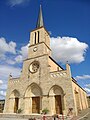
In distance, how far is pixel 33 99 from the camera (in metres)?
19.7

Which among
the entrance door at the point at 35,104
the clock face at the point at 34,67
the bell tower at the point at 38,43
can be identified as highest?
the bell tower at the point at 38,43

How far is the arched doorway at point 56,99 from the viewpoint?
16923mm

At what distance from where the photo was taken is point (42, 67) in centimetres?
2016

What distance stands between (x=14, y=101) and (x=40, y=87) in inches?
232

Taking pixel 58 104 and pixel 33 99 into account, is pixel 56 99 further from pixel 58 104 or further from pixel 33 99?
pixel 33 99

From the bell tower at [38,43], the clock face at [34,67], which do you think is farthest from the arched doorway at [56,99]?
the bell tower at [38,43]

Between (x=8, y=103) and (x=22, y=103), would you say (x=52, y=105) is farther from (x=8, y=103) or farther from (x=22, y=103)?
(x=8, y=103)

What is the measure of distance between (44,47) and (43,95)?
902 cm

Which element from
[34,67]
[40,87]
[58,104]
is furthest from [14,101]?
[58,104]

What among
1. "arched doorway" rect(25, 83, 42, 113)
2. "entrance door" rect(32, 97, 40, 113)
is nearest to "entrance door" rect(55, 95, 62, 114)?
"arched doorway" rect(25, 83, 42, 113)

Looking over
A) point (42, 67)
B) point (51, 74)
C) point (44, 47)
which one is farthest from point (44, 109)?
point (44, 47)

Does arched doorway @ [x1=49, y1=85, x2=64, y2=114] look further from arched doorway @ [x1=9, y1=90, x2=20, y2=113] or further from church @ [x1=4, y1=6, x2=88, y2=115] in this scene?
arched doorway @ [x1=9, y1=90, x2=20, y2=113]

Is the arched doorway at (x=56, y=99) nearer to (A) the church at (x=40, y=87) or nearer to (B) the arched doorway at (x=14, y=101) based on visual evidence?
(A) the church at (x=40, y=87)

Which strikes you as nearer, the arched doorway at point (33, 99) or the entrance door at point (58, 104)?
the entrance door at point (58, 104)
